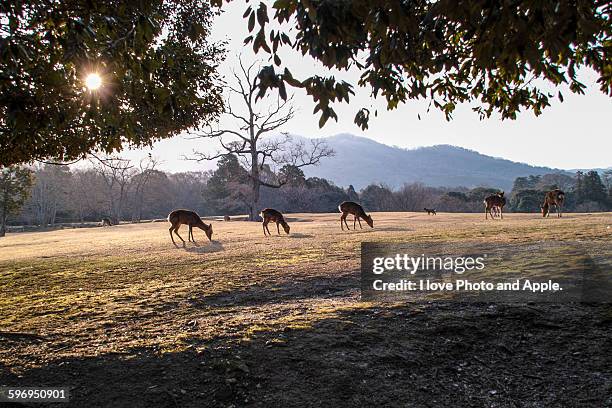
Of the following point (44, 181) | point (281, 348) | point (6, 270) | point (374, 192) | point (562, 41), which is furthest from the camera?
point (374, 192)

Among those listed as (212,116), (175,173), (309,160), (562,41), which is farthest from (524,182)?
(562,41)

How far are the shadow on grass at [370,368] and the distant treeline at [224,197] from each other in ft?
177

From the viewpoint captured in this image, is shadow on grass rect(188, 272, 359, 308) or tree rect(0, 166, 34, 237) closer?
shadow on grass rect(188, 272, 359, 308)

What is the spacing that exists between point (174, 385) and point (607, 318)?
5.05 meters

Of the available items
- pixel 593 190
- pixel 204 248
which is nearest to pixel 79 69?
pixel 204 248

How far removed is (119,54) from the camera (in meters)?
5.42

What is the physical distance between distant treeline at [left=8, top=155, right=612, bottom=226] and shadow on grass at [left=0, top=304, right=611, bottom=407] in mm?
54081

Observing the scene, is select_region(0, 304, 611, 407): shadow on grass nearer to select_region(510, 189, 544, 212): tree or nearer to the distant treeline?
the distant treeline

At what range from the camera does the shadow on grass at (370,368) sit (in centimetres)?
359

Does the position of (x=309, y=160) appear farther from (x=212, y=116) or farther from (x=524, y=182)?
(x=524, y=182)

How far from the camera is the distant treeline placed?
7025 centimetres

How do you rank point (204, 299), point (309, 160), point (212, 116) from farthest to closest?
1. point (309, 160)
2. point (212, 116)
3. point (204, 299)

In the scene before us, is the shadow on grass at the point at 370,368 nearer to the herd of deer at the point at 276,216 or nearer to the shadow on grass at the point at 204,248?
the shadow on grass at the point at 204,248

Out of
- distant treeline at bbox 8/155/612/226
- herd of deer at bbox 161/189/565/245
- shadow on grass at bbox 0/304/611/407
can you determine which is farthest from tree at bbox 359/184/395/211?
shadow on grass at bbox 0/304/611/407
